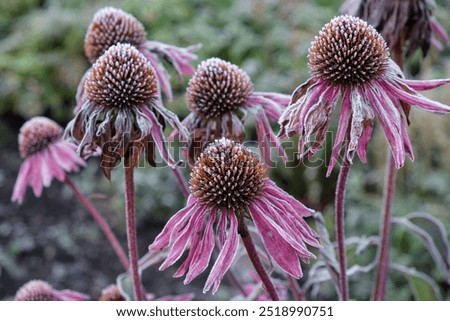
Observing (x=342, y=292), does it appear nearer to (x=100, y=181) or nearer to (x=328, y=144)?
(x=328, y=144)

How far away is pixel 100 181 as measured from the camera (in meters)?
2.74

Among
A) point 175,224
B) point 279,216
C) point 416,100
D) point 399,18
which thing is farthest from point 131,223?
point 399,18

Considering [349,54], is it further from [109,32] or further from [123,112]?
[109,32]

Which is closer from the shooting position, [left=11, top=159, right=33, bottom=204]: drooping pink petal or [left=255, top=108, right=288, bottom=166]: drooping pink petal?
[left=255, top=108, right=288, bottom=166]: drooping pink petal

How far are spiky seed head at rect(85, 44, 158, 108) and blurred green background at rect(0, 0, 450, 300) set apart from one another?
0.93m

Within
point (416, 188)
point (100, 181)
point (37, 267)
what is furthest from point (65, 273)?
point (416, 188)

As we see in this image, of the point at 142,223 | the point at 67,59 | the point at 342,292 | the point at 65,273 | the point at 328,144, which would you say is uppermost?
the point at 67,59

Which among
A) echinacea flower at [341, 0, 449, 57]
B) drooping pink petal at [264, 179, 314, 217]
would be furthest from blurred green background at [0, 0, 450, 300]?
drooping pink petal at [264, 179, 314, 217]

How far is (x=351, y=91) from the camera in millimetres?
801

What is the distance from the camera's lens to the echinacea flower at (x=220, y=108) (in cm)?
98

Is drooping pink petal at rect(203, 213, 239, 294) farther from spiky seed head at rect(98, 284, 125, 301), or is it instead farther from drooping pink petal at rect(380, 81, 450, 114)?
spiky seed head at rect(98, 284, 125, 301)

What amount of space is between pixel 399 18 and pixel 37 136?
2.59 ft

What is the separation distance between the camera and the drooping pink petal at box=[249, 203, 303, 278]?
2.47ft
